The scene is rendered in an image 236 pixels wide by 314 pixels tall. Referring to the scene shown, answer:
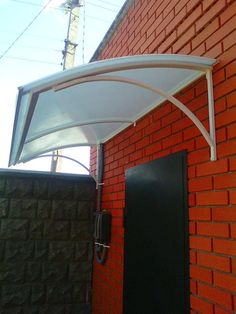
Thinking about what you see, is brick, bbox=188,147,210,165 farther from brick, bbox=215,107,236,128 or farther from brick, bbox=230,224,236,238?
brick, bbox=230,224,236,238

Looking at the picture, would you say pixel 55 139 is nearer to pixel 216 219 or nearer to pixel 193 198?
pixel 193 198

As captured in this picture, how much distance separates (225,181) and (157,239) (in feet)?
2.86

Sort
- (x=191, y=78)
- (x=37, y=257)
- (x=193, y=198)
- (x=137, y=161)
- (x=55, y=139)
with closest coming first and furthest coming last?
(x=193, y=198) → (x=191, y=78) → (x=137, y=161) → (x=55, y=139) → (x=37, y=257)

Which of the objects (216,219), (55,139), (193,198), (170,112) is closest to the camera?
(216,219)

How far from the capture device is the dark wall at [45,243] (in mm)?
4012

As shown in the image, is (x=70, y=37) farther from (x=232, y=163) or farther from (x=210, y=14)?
(x=232, y=163)

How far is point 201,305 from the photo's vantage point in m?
1.84

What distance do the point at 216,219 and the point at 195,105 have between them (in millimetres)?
777

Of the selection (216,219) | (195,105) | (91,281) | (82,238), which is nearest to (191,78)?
(195,105)

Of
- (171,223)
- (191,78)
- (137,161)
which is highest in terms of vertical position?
(191,78)

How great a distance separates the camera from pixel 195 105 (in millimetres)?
2111

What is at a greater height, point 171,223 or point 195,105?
point 195,105

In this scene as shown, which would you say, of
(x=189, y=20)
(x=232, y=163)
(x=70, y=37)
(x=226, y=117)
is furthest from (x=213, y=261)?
(x=70, y=37)

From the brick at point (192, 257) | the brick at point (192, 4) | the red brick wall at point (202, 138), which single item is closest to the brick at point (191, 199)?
the red brick wall at point (202, 138)
